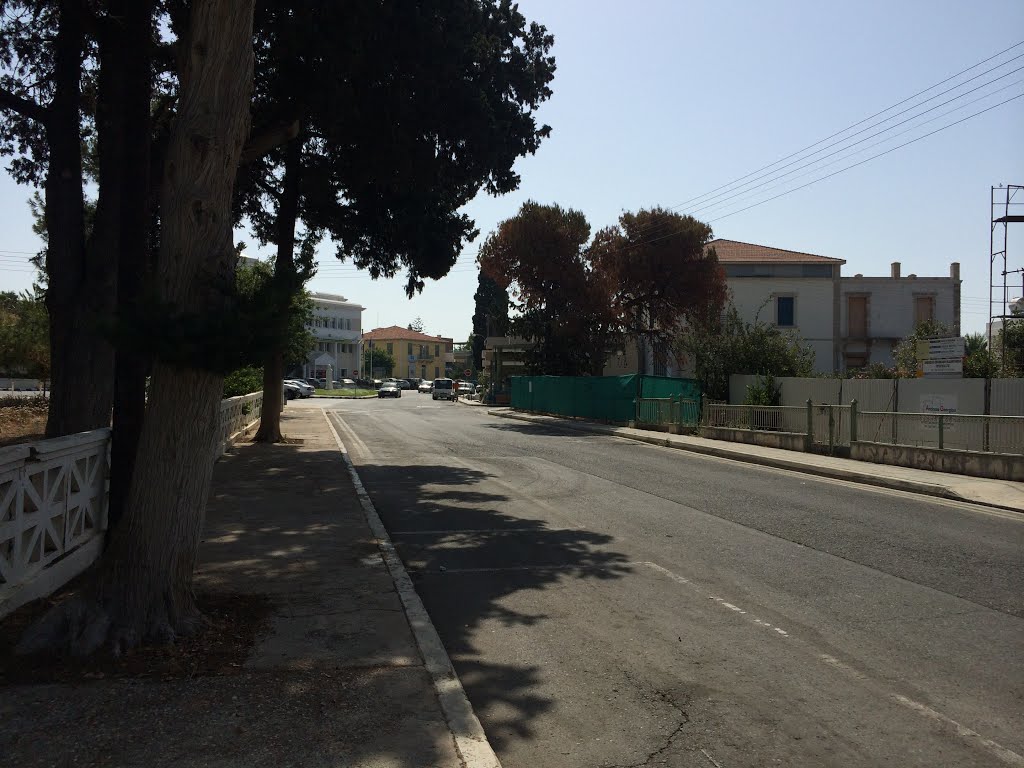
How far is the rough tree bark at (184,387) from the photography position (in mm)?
5203

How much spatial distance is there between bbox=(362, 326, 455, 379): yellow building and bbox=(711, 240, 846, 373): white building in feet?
325

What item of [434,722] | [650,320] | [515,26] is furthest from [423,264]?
[650,320]

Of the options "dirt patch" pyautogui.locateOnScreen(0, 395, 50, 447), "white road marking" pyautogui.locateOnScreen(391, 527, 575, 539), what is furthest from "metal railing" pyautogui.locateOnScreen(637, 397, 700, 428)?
"dirt patch" pyautogui.locateOnScreen(0, 395, 50, 447)

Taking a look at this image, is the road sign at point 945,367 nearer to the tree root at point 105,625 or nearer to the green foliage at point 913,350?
the green foliage at point 913,350

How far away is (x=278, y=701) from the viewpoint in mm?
4422

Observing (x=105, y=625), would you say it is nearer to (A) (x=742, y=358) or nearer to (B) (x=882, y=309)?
(A) (x=742, y=358)

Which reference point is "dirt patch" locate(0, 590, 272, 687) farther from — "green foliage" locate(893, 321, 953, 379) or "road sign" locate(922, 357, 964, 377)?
"green foliage" locate(893, 321, 953, 379)

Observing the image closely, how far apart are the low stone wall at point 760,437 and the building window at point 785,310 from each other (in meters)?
26.7

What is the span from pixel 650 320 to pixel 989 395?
25.3m

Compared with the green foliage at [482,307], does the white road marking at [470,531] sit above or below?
below

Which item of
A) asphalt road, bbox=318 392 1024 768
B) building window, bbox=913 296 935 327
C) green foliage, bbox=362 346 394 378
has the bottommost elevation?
asphalt road, bbox=318 392 1024 768

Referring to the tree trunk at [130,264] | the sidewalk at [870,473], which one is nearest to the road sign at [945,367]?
the sidewalk at [870,473]

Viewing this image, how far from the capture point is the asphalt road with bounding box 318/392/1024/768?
14.0 feet

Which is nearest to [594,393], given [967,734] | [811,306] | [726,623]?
[811,306]
